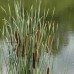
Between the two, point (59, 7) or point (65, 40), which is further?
point (59, 7)

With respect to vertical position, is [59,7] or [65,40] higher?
[59,7]

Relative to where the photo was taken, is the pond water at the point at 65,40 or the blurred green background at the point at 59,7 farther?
the blurred green background at the point at 59,7

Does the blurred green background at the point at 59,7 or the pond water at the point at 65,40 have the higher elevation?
the blurred green background at the point at 59,7

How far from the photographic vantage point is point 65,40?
22.9ft

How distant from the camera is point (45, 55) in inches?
113

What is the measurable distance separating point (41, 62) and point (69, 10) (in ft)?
26.9

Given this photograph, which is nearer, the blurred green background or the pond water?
the pond water

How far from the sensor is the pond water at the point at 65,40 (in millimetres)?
4580

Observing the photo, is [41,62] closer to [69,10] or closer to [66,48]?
[66,48]

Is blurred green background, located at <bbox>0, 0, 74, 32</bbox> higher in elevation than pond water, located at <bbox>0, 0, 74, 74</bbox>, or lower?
higher

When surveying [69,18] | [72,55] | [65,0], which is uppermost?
[65,0]

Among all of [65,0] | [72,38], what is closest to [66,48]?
[72,38]

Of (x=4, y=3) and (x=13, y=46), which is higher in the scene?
(x=4, y=3)

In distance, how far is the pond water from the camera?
15.0 ft
